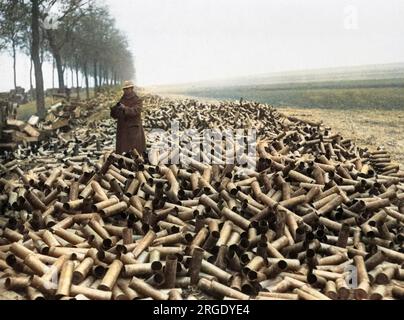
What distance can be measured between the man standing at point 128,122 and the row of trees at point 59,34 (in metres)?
18.0

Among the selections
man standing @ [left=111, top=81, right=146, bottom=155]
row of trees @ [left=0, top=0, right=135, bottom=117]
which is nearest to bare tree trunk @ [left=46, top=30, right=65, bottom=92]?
row of trees @ [left=0, top=0, right=135, bottom=117]

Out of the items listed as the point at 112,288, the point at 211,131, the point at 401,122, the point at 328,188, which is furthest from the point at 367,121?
the point at 112,288

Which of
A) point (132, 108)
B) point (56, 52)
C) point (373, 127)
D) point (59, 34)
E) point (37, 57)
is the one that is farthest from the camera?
point (59, 34)

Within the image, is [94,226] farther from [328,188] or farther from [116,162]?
[328,188]

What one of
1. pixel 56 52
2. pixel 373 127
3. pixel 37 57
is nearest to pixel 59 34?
pixel 56 52

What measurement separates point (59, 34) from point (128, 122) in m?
34.8

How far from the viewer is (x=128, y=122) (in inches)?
512

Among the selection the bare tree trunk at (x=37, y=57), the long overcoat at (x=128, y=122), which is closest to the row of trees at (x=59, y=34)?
the bare tree trunk at (x=37, y=57)

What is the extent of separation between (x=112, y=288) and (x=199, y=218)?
90.3 inches

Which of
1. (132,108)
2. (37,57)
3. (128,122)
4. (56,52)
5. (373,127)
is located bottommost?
(373,127)

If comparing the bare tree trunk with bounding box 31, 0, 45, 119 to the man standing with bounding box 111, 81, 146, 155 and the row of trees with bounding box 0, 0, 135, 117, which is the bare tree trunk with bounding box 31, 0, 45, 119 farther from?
the man standing with bounding box 111, 81, 146, 155

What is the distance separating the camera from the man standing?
1288 cm

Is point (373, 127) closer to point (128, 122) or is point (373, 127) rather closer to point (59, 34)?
point (128, 122)

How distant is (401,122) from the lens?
2919 cm
